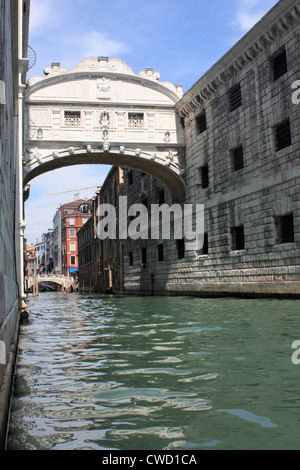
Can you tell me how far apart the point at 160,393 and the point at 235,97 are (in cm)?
1314

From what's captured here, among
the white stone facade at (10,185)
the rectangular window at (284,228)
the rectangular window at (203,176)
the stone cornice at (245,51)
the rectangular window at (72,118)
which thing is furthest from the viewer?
the rectangular window at (72,118)

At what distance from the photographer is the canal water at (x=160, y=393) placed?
2.38 meters

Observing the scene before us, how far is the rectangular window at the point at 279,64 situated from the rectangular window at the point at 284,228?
3.80m

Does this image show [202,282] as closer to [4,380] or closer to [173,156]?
[173,156]

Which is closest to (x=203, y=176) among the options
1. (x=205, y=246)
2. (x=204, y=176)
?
(x=204, y=176)

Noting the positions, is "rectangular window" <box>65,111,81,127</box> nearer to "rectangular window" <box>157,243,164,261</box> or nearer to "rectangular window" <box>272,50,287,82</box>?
"rectangular window" <box>157,243,164,261</box>

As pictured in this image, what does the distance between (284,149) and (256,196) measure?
173 centimetres

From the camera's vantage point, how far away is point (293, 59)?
11.9 meters

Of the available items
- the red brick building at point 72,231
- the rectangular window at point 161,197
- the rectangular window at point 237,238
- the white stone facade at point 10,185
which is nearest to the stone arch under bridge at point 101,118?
the rectangular window at point 161,197

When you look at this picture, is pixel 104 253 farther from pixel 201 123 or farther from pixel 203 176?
pixel 201 123

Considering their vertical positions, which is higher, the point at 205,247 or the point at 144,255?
the point at 205,247

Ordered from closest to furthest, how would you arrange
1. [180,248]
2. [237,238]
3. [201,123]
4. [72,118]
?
1. [237,238]
2. [201,123]
3. [72,118]
4. [180,248]

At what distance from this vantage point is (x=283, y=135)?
1251 centimetres

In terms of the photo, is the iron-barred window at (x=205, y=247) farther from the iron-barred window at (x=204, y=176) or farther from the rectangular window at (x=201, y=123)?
the rectangular window at (x=201, y=123)
